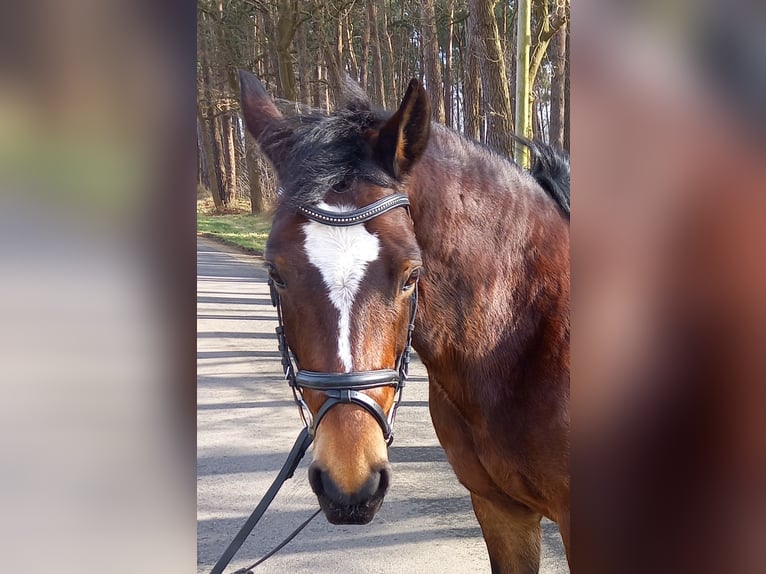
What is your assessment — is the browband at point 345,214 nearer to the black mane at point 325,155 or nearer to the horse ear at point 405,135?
A: the black mane at point 325,155

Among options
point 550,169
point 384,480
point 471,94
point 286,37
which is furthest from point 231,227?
point 384,480

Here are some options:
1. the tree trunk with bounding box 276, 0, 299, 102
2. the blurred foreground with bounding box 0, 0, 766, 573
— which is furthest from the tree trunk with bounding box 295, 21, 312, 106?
the blurred foreground with bounding box 0, 0, 766, 573

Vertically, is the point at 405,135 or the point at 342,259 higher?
the point at 405,135

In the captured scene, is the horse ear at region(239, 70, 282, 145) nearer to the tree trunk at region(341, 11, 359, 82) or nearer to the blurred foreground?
the blurred foreground

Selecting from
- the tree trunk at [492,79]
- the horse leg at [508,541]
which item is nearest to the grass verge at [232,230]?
the tree trunk at [492,79]

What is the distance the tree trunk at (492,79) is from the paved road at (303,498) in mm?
2036

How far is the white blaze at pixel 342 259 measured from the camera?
1.28 meters

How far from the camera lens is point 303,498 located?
3408mm

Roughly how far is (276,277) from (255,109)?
1.63 feet

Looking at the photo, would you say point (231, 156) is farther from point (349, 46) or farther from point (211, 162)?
point (349, 46)
